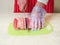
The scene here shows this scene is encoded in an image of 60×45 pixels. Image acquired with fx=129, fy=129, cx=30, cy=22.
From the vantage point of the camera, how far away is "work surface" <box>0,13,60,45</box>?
2.35ft

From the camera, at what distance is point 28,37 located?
2.41 feet

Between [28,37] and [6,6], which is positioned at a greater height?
[6,6]

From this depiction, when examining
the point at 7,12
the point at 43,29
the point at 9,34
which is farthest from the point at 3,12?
the point at 43,29

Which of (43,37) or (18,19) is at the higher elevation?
(18,19)

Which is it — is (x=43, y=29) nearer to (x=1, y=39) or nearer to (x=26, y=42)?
(x=26, y=42)

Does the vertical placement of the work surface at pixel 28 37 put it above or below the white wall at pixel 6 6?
below

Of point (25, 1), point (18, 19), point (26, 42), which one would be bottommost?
point (26, 42)

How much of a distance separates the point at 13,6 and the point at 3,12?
67 mm

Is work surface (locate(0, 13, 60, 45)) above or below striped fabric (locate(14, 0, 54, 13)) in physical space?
below

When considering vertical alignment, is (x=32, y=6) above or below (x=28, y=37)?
above

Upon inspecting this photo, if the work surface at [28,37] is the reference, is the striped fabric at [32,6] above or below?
above

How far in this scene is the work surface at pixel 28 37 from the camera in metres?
0.72

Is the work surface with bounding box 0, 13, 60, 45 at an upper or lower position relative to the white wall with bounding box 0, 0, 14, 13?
lower

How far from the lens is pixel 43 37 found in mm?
749
